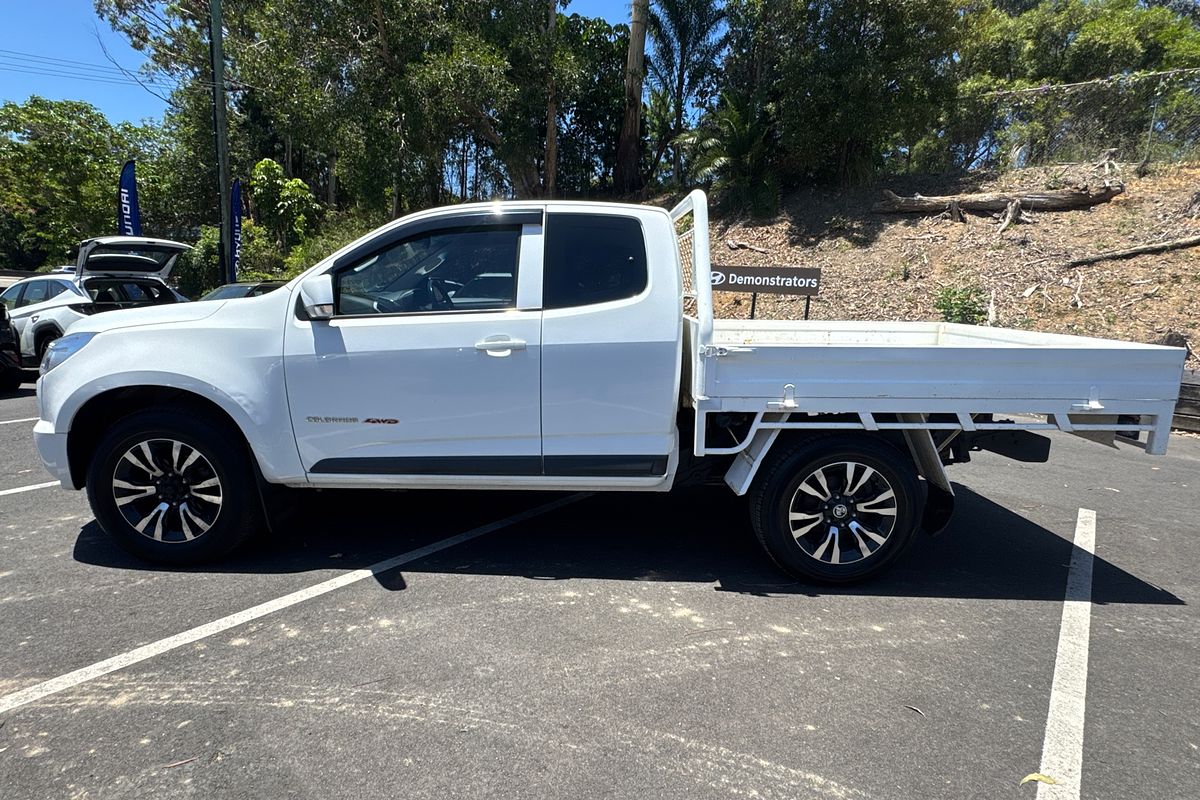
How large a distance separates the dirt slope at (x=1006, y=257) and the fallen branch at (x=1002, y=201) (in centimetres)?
22

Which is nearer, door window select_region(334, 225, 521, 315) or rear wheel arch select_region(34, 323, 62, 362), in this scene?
door window select_region(334, 225, 521, 315)

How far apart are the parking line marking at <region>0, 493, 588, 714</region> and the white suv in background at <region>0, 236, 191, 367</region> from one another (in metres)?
8.72

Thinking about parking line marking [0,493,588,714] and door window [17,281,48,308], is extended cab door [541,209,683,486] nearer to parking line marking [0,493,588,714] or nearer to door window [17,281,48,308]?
parking line marking [0,493,588,714]

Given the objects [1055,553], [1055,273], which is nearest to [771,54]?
[1055,273]

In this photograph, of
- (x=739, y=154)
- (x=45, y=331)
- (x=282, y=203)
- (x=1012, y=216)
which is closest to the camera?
(x=45, y=331)

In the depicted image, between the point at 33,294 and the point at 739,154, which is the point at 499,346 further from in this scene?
the point at 739,154

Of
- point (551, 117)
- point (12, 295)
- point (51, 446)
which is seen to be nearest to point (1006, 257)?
point (551, 117)

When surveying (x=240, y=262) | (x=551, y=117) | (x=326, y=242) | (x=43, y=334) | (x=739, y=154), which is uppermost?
(x=551, y=117)

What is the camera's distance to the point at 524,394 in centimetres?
372

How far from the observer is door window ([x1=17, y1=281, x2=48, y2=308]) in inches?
437

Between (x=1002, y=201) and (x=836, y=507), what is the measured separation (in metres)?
14.8

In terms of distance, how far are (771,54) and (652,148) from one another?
6.68 meters

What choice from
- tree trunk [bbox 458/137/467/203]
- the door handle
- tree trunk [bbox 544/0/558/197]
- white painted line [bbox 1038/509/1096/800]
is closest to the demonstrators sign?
white painted line [bbox 1038/509/1096/800]

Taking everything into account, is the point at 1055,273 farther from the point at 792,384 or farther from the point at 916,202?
the point at 792,384
